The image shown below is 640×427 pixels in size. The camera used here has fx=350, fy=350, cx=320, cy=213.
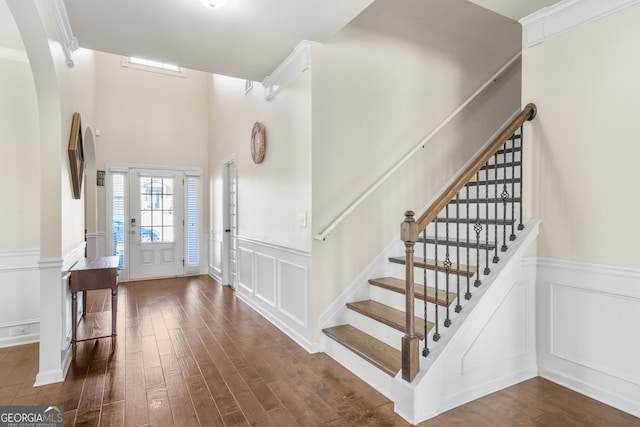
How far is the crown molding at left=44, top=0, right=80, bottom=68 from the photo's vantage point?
2339 millimetres

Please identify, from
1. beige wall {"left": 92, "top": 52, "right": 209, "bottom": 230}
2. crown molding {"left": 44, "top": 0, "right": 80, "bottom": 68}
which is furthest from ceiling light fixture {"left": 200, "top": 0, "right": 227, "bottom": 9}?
beige wall {"left": 92, "top": 52, "right": 209, "bottom": 230}

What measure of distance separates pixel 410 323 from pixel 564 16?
2.26m

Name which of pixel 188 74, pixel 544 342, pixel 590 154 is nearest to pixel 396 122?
pixel 590 154

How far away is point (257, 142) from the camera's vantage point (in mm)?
4195

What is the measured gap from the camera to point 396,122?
3.38 m

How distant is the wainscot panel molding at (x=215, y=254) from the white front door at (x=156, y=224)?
0.54 metres

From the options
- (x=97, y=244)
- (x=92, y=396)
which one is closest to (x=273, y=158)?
(x=92, y=396)

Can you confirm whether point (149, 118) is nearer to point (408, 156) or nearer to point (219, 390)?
point (408, 156)

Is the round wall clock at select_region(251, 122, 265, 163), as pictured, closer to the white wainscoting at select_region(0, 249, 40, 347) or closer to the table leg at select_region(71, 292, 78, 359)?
the table leg at select_region(71, 292, 78, 359)

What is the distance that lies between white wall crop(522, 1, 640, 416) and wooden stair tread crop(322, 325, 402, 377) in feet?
3.54

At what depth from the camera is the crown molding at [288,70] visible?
3.03 metres

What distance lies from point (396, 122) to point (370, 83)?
0.45 m

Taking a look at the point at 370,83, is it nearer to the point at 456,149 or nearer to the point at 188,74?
the point at 456,149

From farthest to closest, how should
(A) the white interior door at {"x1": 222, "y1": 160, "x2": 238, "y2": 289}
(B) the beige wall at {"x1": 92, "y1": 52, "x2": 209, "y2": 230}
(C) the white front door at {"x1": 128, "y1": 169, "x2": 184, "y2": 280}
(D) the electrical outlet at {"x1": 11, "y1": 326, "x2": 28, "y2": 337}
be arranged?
(C) the white front door at {"x1": 128, "y1": 169, "x2": 184, "y2": 280}, (B) the beige wall at {"x1": 92, "y1": 52, "x2": 209, "y2": 230}, (A) the white interior door at {"x1": 222, "y1": 160, "x2": 238, "y2": 289}, (D) the electrical outlet at {"x1": 11, "y1": 326, "x2": 28, "y2": 337}
